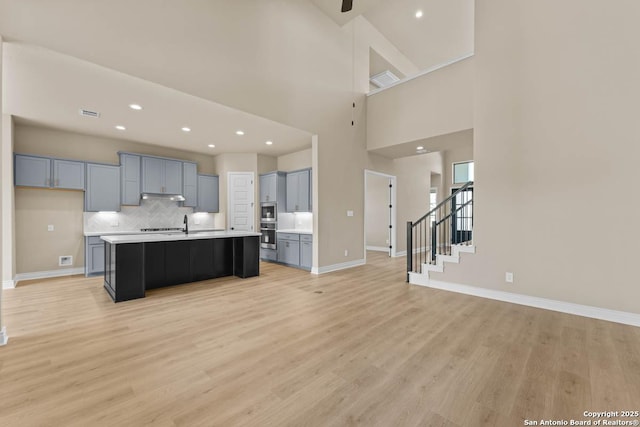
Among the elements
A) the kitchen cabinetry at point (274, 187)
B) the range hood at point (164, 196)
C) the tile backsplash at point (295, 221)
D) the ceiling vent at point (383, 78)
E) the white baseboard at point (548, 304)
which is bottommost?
the white baseboard at point (548, 304)

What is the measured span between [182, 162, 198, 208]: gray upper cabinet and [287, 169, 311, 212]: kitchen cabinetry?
2.47m

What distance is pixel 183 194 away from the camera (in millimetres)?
6797

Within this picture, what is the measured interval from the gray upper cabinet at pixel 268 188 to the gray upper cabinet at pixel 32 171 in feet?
13.8

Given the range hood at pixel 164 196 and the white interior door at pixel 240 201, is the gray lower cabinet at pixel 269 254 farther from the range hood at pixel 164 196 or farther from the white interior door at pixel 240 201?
the range hood at pixel 164 196

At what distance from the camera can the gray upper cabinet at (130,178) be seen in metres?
5.91

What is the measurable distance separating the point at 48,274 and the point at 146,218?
77.9 inches

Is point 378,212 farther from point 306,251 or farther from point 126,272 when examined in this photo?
point 126,272

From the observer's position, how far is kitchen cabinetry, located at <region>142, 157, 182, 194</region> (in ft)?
20.3

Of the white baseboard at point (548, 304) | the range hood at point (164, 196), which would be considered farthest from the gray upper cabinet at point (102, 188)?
the white baseboard at point (548, 304)

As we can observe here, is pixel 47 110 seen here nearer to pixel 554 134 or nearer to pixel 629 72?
pixel 554 134

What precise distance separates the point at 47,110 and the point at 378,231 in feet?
27.9

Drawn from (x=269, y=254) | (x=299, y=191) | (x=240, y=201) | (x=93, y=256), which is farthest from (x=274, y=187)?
(x=93, y=256)

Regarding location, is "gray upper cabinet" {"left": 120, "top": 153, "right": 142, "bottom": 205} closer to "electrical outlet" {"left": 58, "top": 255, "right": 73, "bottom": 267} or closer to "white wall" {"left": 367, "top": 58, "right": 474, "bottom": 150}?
"electrical outlet" {"left": 58, "top": 255, "right": 73, "bottom": 267}

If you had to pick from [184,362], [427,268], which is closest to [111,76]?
[184,362]
